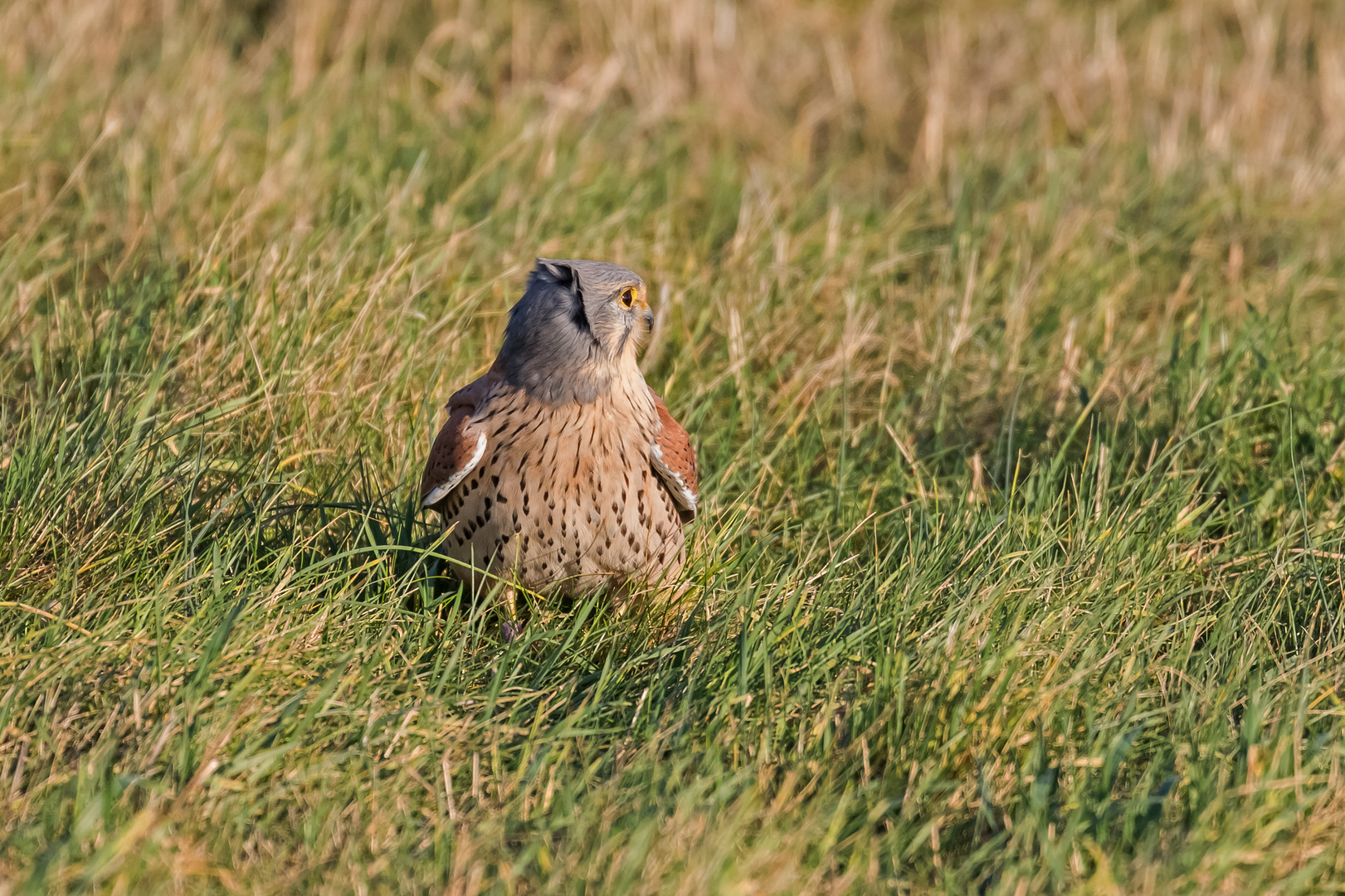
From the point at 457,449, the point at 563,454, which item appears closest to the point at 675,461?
the point at 563,454

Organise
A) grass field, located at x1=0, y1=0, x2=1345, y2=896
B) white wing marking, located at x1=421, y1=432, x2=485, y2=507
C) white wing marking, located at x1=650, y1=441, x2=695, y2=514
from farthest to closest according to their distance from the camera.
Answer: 1. white wing marking, located at x1=650, y1=441, x2=695, y2=514
2. white wing marking, located at x1=421, y1=432, x2=485, y2=507
3. grass field, located at x1=0, y1=0, x2=1345, y2=896

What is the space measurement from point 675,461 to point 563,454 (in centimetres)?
38

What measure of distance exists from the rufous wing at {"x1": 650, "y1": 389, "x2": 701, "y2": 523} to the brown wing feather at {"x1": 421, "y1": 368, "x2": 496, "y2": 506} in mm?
540

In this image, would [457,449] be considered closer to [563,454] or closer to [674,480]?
[563,454]

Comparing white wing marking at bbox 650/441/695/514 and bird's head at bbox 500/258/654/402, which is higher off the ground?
bird's head at bbox 500/258/654/402

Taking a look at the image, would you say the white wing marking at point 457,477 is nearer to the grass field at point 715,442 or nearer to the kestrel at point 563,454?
the kestrel at point 563,454

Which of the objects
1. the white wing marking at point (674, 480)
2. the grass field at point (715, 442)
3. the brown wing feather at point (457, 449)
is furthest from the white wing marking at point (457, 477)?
the white wing marking at point (674, 480)

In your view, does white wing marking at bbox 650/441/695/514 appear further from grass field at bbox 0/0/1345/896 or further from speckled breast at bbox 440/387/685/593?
grass field at bbox 0/0/1345/896

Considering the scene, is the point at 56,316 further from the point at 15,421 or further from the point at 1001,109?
the point at 1001,109

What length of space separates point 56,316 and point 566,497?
2.26 meters

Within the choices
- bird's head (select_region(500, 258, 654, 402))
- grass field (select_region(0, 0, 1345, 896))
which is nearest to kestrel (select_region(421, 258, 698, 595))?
bird's head (select_region(500, 258, 654, 402))

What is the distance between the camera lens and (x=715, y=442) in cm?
515

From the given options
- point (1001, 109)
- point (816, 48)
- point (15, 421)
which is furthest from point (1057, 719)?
point (816, 48)

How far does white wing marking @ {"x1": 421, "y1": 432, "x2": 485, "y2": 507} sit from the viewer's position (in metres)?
3.90
